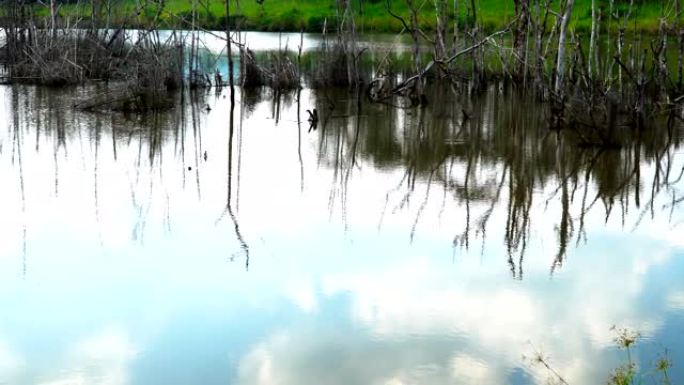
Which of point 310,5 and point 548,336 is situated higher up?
point 310,5

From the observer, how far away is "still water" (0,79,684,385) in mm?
3852

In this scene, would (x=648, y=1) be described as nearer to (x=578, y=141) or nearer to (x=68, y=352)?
(x=578, y=141)

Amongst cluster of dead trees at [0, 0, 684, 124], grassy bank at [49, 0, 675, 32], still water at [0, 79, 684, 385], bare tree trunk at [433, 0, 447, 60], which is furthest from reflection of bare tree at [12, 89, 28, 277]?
grassy bank at [49, 0, 675, 32]

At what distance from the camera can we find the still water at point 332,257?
3.85 m

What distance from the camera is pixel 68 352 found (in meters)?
3.85

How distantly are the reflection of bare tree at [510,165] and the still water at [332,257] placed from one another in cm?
3

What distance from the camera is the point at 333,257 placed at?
5.25 meters

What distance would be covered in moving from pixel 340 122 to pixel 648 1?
1754cm

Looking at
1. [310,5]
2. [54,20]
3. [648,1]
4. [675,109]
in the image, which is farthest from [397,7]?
[675,109]

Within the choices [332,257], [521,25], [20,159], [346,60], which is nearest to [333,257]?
[332,257]

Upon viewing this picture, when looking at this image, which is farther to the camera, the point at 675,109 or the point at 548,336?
the point at 675,109

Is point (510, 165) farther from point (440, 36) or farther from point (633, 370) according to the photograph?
point (633, 370)

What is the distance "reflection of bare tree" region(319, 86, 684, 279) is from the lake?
0.03 meters

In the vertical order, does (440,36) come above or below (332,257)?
above
